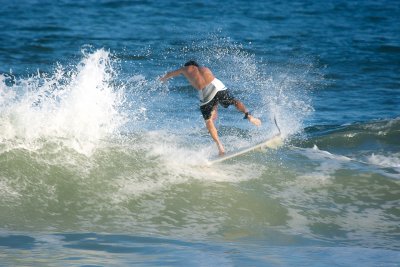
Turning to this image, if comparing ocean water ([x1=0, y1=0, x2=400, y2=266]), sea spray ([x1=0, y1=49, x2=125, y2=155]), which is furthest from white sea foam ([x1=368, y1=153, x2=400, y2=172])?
sea spray ([x1=0, y1=49, x2=125, y2=155])

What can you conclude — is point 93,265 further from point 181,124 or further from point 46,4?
point 46,4

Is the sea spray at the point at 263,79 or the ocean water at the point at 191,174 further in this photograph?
the sea spray at the point at 263,79

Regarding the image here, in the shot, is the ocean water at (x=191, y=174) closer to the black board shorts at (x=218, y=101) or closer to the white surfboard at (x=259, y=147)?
the white surfboard at (x=259, y=147)

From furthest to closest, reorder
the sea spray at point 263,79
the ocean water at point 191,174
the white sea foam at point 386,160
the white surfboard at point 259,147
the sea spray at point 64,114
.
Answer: the sea spray at point 263,79
the white sea foam at point 386,160
the white surfboard at point 259,147
the sea spray at point 64,114
the ocean water at point 191,174

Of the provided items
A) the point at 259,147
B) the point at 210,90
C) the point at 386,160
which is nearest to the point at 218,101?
the point at 210,90

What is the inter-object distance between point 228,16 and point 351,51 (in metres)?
7.38

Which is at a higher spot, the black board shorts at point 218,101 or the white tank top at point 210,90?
the white tank top at point 210,90

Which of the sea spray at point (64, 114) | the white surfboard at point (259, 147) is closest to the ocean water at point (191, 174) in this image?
the sea spray at point (64, 114)

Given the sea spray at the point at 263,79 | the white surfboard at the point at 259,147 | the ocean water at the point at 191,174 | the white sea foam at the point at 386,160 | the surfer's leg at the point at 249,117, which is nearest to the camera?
the ocean water at the point at 191,174

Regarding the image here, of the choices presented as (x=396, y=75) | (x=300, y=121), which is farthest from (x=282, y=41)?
(x=300, y=121)

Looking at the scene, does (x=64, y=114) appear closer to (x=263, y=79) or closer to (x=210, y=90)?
(x=210, y=90)

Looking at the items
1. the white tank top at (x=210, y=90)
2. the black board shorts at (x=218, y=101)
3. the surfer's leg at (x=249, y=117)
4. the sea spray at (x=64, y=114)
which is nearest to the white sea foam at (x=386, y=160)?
the surfer's leg at (x=249, y=117)

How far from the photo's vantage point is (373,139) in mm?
11789

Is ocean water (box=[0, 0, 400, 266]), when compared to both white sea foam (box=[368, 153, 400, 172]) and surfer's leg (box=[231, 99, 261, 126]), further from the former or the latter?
surfer's leg (box=[231, 99, 261, 126])
